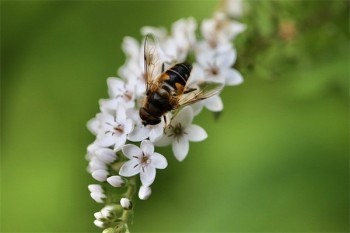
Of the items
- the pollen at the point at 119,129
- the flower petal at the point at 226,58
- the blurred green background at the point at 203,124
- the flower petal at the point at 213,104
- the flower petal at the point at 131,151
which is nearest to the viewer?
the flower petal at the point at 131,151

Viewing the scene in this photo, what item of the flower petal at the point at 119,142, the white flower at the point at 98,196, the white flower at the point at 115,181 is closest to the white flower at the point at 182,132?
the flower petal at the point at 119,142

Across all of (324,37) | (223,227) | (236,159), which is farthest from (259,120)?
(324,37)

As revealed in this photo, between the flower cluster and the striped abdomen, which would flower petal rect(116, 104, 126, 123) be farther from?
the striped abdomen

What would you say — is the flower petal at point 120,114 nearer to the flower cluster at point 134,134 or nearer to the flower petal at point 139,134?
the flower cluster at point 134,134

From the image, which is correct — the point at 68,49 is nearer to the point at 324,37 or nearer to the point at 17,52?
the point at 17,52

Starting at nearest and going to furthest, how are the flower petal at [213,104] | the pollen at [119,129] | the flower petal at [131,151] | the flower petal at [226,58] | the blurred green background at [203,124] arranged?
the flower petal at [131,151] < the pollen at [119,129] < the flower petal at [213,104] < the flower petal at [226,58] < the blurred green background at [203,124]

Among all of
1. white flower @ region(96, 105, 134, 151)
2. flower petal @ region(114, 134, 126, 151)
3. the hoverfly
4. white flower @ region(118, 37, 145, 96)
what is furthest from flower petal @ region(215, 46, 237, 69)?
flower petal @ region(114, 134, 126, 151)

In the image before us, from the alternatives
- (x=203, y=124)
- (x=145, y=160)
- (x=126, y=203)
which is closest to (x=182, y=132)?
(x=145, y=160)

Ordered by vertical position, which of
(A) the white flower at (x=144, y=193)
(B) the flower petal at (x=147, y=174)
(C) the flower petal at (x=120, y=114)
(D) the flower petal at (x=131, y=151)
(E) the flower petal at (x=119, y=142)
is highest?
(C) the flower petal at (x=120, y=114)

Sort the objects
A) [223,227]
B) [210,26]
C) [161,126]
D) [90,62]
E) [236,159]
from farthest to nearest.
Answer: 1. [90,62]
2. [236,159]
3. [223,227]
4. [210,26]
5. [161,126]
